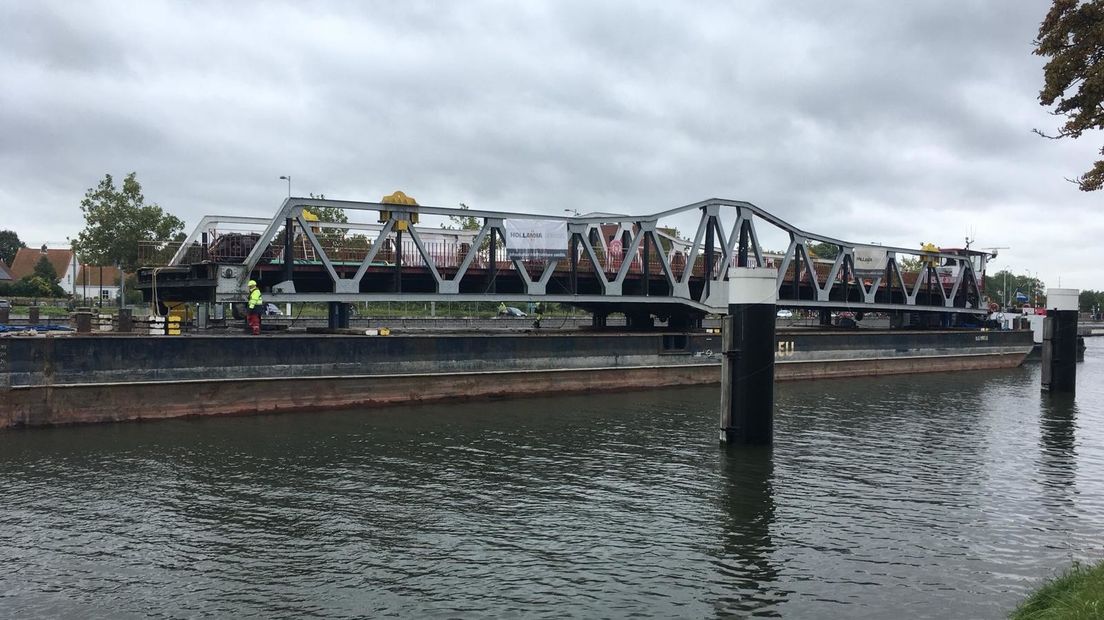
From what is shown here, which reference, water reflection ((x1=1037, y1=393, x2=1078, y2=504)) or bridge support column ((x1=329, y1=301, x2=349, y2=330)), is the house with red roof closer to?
bridge support column ((x1=329, y1=301, x2=349, y2=330))

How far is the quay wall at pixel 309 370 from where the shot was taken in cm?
2655

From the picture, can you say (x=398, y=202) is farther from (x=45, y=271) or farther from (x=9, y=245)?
(x=9, y=245)

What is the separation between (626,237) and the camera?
1898 inches

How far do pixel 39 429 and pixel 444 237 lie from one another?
67.6 ft

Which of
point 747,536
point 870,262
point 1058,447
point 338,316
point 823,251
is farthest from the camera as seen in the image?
point 823,251

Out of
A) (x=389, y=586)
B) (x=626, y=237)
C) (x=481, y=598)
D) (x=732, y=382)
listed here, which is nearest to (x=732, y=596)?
(x=481, y=598)

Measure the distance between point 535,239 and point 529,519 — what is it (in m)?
24.8

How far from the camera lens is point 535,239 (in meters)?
40.4

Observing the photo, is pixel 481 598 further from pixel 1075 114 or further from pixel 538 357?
pixel 538 357

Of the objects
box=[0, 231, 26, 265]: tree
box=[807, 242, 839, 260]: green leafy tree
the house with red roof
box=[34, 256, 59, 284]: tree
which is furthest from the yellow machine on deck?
box=[0, 231, 26, 265]: tree

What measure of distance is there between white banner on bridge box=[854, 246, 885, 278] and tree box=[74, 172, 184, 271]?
53164 millimetres

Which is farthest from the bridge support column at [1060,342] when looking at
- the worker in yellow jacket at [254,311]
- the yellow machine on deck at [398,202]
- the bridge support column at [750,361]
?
the worker in yellow jacket at [254,311]

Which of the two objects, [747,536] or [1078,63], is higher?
[1078,63]

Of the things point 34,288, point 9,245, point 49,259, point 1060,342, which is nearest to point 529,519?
point 1060,342
